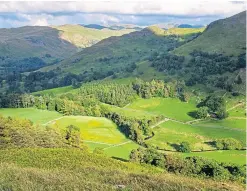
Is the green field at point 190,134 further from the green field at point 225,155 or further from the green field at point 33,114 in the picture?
the green field at point 33,114

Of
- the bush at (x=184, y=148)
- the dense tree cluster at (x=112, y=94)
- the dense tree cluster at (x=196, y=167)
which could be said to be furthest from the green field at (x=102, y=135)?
the dense tree cluster at (x=112, y=94)

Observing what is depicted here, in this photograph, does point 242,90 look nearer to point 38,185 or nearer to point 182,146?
point 182,146

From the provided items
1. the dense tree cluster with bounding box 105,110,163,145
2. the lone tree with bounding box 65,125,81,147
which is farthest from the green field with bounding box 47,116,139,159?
the lone tree with bounding box 65,125,81,147

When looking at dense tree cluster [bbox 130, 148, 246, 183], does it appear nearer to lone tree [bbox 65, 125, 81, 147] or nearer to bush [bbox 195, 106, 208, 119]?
lone tree [bbox 65, 125, 81, 147]

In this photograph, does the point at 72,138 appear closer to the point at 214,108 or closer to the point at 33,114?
the point at 33,114

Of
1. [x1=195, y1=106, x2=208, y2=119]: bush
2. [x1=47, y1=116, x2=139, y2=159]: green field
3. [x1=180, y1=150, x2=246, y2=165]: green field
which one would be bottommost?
[x1=180, y1=150, x2=246, y2=165]: green field

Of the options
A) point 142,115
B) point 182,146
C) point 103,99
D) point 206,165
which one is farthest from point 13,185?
point 103,99
